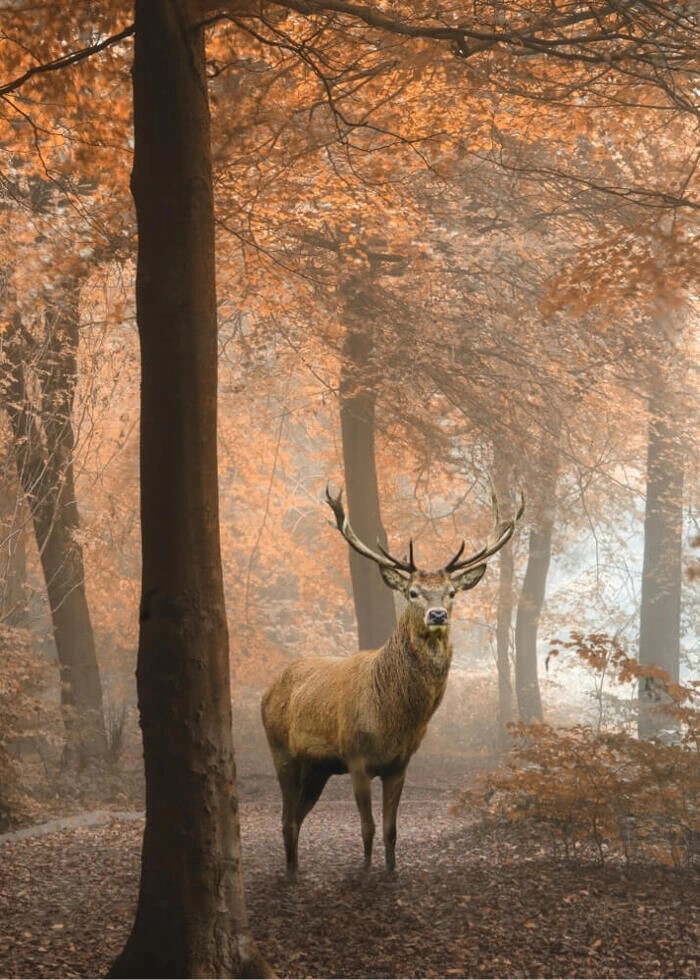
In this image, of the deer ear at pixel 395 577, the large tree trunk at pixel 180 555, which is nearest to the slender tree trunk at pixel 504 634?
the deer ear at pixel 395 577

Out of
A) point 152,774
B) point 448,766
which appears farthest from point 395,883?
point 448,766

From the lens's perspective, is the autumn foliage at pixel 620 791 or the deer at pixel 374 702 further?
the autumn foliage at pixel 620 791

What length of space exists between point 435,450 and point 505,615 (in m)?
7.12

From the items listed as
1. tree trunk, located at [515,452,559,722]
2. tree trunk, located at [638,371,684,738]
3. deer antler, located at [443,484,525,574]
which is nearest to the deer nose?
deer antler, located at [443,484,525,574]

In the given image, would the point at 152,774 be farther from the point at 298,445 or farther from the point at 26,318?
the point at 298,445

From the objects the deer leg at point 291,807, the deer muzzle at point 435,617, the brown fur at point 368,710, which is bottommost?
the deer leg at point 291,807

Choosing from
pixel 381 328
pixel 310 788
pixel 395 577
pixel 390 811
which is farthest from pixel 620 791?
pixel 381 328

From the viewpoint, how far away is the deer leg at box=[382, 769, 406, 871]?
834cm

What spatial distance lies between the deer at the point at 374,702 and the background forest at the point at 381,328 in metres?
1.27

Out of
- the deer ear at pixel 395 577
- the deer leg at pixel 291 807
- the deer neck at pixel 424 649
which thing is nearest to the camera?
the deer neck at pixel 424 649

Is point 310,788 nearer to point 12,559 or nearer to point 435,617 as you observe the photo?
point 435,617

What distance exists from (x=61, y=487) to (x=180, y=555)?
8.68 meters

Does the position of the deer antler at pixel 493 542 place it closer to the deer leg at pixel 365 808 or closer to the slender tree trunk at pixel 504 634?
the deer leg at pixel 365 808

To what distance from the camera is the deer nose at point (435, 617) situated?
738 cm
